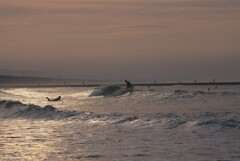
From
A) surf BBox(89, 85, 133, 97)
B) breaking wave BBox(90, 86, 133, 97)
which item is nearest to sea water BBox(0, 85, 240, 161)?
surf BBox(89, 85, 133, 97)

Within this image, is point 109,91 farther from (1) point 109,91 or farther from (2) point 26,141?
(2) point 26,141

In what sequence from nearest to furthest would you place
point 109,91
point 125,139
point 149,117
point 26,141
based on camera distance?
point 125,139, point 26,141, point 149,117, point 109,91

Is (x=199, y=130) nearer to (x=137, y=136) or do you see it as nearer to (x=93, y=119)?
(x=137, y=136)

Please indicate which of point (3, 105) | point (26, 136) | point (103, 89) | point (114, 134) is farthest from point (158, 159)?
point (103, 89)

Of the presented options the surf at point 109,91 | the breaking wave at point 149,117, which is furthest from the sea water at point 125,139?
the surf at point 109,91

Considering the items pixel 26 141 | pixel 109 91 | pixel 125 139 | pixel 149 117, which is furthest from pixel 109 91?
pixel 125 139

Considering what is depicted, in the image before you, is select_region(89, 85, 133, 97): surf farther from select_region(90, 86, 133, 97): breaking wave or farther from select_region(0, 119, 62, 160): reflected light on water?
select_region(0, 119, 62, 160): reflected light on water

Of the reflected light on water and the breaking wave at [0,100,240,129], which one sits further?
the breaking wave at [0,100,240,129]

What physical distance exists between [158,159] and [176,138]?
365cm

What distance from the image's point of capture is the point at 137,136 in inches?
720

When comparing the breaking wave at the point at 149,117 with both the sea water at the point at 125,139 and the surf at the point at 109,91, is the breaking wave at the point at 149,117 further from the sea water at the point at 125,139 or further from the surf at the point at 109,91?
the surf at the point at 109,91

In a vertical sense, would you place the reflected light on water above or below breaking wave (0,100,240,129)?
below

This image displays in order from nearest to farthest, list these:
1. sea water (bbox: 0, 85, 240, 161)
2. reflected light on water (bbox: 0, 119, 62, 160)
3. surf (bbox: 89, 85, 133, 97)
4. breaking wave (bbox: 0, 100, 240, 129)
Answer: sea water (bbox: 0, 85, 240, 161), reflected light on water (bbox: 0, 119, 62, 160), breaking wave (bbox: 0, 100, 240, 129), surf (bbox: 89, 85, 133, 97)

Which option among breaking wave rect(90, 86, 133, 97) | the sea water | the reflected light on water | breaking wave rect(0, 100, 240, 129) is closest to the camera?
the sea water
